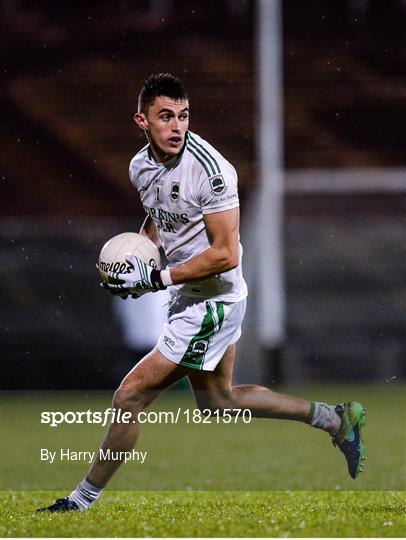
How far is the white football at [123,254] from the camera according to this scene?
648 centimetres

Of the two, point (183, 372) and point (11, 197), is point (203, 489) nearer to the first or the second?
point (183, 372)

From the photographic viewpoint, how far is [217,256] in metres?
6.32

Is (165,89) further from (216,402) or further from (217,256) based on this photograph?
(216,402)

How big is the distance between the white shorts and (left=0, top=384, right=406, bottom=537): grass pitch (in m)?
0.77

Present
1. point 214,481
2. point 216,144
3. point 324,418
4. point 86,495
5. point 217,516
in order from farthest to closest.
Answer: point 216,144, point 214,481, point 324,418, point 86,495, point 217,516

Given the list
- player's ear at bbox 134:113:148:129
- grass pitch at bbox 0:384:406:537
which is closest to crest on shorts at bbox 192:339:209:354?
grass pitch at bbox 0:384:406:537

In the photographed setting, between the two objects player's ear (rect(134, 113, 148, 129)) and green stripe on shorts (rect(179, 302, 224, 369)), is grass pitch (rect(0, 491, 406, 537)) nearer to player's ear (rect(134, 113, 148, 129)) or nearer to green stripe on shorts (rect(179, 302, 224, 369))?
green stripe on shorts (rect(179, 302, 224, 369))

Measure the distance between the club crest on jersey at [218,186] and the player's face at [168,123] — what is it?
0.95 feet

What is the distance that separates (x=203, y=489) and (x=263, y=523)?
1.64 meters

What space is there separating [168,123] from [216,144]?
855 cm

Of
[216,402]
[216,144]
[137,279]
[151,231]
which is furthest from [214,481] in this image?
[216,144]

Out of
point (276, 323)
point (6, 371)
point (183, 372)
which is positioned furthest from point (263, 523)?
point (276, 323)

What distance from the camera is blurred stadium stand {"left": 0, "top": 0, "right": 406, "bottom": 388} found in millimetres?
14391

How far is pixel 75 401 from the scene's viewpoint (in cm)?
1266
